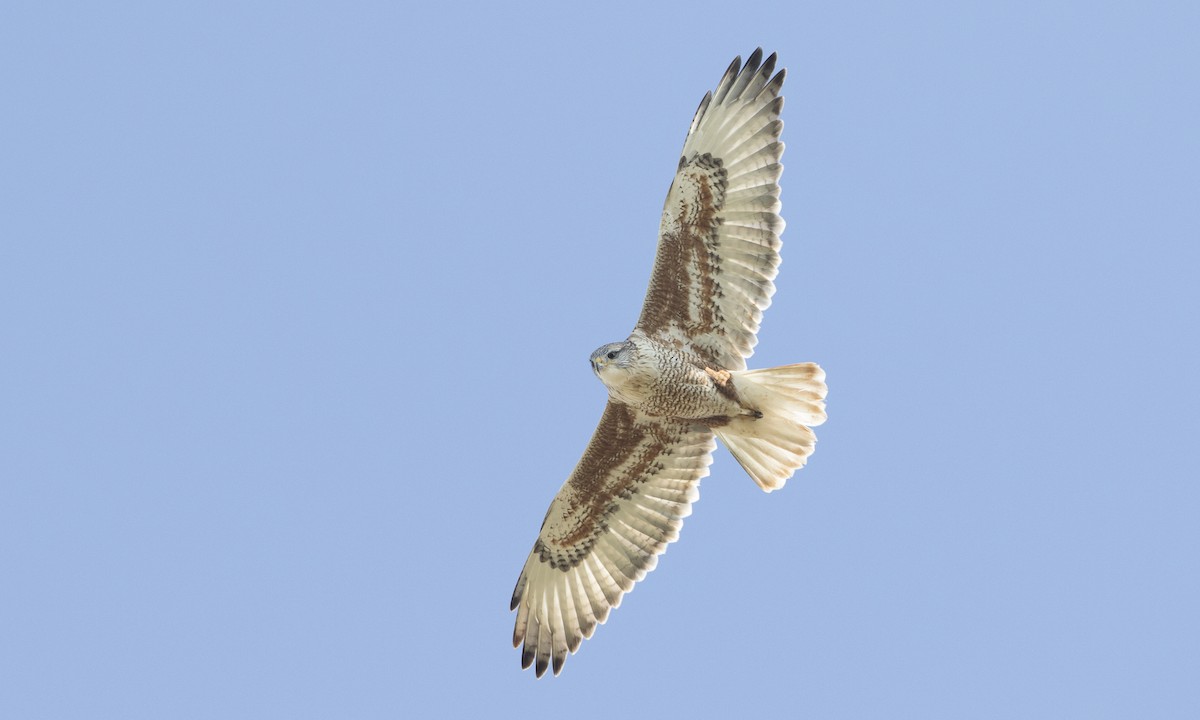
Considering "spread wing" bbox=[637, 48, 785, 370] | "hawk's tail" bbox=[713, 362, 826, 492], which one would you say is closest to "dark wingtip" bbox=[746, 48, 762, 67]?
"spread wing" bbox=[637, 48, 785, 370]

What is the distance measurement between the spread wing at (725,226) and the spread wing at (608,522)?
813mm

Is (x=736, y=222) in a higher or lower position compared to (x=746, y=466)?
higher

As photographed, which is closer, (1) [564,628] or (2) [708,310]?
(2) [708,310]

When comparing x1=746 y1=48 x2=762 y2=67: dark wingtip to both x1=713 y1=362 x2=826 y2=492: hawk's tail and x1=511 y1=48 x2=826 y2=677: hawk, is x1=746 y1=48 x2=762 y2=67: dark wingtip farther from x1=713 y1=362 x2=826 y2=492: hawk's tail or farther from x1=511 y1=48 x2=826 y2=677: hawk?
x1=713 y1=362 x2=826 y2=492: hawk's tail

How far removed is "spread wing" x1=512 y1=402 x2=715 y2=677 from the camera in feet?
38.8

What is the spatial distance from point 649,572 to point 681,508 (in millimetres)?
522

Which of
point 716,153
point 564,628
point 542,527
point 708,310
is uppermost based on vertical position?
point 716,153

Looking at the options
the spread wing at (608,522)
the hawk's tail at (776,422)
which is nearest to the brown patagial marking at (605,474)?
the spread wing at (608,522)

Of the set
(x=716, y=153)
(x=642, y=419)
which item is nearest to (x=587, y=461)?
(x=642, y=419)

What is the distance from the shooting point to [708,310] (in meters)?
11.3

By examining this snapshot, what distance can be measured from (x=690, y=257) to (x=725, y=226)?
32 centimetres

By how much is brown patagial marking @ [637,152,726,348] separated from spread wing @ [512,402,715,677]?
819 millimetres

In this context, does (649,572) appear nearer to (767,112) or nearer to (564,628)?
(564,628)

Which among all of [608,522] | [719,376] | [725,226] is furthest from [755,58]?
[608,522]
